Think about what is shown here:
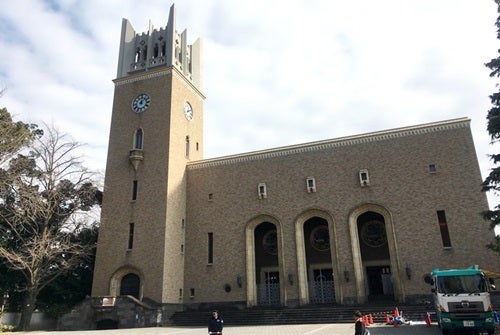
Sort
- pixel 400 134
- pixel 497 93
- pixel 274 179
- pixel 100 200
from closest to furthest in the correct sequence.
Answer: pixel 497 93
pixel 400 134
pixel 274 179
pixel 100 200

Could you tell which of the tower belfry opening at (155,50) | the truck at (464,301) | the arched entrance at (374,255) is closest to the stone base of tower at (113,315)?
the arched entrance at (374,255)

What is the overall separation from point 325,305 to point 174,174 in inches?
452

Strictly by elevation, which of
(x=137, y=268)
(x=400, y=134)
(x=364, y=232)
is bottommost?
(x=137, y=268)

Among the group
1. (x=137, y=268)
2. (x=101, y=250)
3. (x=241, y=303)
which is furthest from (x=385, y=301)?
(x=101, y=250)

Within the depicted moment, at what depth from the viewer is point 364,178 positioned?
21594 millimetres

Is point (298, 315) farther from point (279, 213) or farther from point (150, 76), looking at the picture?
point (150, 76)

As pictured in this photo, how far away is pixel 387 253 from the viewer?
71.4 feet

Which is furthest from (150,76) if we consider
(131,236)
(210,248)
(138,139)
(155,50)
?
(210,248)

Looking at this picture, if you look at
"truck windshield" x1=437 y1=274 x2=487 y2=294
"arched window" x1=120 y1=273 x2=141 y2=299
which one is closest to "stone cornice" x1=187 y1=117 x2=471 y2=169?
"arched window" x1=120 y1=273 x2=141 y2=299

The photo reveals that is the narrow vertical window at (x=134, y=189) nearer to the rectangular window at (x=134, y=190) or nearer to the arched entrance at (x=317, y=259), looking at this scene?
the rectangular window at (x=134, y=190)

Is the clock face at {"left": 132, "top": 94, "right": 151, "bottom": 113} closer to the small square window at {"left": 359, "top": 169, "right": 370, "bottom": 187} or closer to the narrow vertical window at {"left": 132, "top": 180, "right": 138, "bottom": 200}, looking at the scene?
the narrow vertical window at {"left": 132, "top": 180, "right": 138, "bottom": 200}

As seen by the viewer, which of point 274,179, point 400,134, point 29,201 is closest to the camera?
point 29,201

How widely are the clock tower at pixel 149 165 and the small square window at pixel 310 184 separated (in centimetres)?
792

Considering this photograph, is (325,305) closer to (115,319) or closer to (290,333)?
(290,333)
